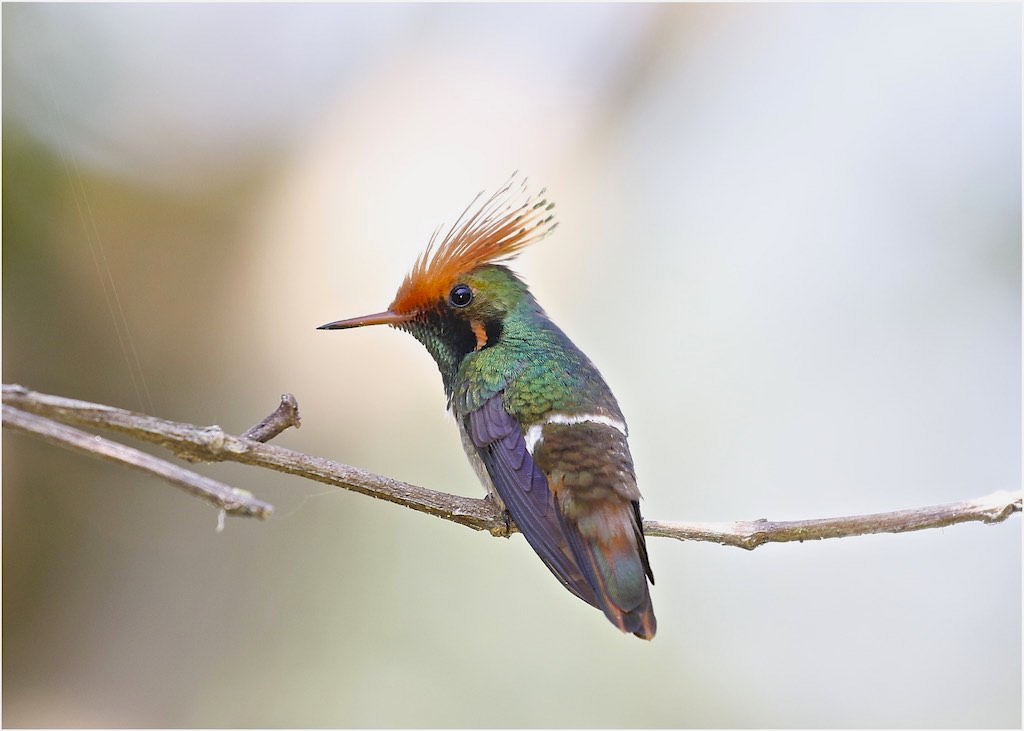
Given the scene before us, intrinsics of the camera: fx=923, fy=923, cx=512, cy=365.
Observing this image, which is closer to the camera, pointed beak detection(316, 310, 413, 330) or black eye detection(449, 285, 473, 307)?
pointed beak detection(316, 310, 413, 330)

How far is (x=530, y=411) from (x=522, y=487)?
33 centimetres

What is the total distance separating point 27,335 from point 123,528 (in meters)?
1.08

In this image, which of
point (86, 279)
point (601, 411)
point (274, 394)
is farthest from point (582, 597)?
point (86, 279)

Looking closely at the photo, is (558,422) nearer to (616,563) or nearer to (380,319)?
(616,563)

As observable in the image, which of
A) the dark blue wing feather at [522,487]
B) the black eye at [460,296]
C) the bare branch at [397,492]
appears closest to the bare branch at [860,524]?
the bare branch at [397,492]

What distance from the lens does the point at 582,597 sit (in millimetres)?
2607

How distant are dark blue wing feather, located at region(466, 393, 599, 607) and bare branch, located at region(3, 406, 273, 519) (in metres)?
1.27

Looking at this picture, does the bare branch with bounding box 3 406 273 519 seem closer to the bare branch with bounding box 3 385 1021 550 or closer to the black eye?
the bare branch with bounding box 3 385 1021 550

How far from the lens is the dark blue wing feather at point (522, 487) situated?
2.70m

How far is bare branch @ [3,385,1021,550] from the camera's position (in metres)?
1.80

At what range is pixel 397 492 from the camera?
2.38m

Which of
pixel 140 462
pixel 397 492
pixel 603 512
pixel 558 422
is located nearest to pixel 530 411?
pixel 558 422

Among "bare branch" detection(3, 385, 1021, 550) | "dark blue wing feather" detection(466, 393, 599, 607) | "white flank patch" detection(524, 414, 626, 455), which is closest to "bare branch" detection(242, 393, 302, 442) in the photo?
"bare branch" detection(3, 385, 1021, 550)

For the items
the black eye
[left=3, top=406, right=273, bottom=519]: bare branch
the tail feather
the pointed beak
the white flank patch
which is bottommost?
[left=3, top=406, right=273, bottom=519]: bare branch
